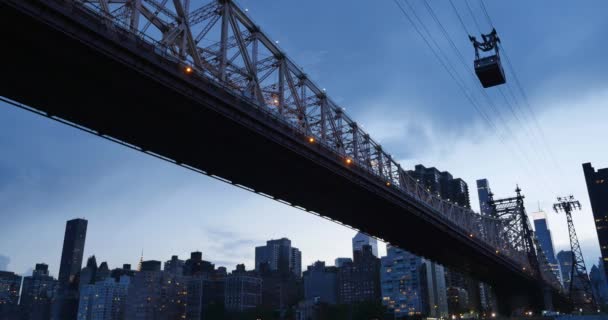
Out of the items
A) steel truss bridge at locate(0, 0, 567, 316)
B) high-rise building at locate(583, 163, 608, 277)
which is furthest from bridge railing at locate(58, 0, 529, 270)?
high-rise building at locate(583, 163, 608, 277)

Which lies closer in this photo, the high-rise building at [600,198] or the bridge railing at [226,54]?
the bridge railing at [226,54]

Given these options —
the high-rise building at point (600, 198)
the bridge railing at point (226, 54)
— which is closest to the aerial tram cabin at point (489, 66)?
the bridge railing at point (226, 54)

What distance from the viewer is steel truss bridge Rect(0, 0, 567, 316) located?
24609 millimetres

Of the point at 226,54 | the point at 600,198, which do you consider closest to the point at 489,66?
the point at 226,54

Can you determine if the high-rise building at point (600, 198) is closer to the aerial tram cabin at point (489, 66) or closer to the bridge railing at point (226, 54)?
the bridge railing at point (226, 54)

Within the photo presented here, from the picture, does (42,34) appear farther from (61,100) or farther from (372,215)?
(372,215)

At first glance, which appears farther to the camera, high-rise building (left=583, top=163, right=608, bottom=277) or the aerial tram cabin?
high-rise building (left=583, top=163, right=608, bottom=277)

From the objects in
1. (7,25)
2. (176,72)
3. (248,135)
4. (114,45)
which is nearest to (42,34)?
(7,25)

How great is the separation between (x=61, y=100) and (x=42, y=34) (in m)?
7.47

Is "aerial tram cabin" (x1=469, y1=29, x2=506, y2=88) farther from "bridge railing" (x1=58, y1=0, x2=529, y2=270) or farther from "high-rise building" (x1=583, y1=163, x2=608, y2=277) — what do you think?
"high-rise building" (x1=583, y1=163, x2=608, y2=277)

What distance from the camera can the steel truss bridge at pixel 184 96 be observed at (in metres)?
24.6

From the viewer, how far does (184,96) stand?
29531 millimetres

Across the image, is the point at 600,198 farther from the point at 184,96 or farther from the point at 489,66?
the point at 184,96

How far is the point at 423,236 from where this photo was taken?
73.2 meters
